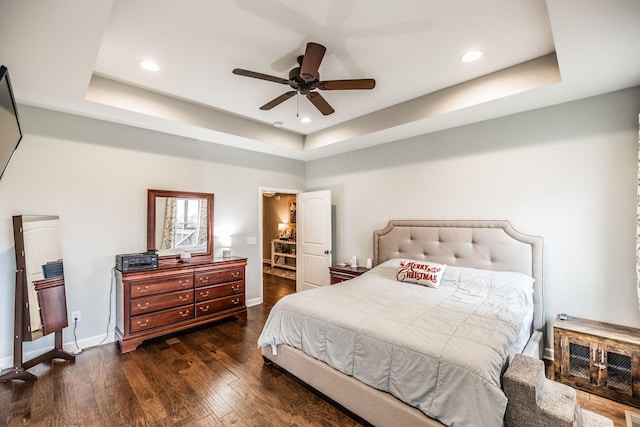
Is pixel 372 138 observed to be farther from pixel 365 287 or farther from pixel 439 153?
pixel 365 287

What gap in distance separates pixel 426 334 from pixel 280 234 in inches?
262

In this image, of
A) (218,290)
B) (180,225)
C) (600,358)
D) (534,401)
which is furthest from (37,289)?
(600,358)

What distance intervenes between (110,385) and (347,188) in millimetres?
3916

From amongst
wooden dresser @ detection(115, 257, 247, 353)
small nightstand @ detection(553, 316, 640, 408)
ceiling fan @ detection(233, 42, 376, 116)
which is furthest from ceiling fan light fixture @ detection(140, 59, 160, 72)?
small nightstand @ detection(553, 316, 640, 408)

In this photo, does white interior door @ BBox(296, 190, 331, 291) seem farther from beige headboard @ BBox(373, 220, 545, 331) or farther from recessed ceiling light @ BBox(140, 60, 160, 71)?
recessed ceiling light @ BBox(140, 60, 160, 71)

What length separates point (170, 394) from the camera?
7.63 ft

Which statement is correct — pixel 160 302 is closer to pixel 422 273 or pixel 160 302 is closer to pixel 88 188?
pixel 88 188

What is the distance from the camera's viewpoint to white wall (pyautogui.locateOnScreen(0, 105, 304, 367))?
2.81 meters

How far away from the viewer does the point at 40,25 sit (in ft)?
5.71

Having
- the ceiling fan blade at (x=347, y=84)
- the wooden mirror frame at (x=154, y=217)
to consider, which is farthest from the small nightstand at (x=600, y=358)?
the wooden mirror frame at (x=154, y=217)

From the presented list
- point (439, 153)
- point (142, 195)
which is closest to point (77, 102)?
point (142, 195)

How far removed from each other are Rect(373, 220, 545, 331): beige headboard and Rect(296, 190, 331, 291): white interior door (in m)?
0.95

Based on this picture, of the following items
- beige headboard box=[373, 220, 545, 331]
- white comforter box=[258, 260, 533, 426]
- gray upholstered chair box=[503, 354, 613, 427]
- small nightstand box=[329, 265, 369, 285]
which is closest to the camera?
gray upholstered chair box=[503, 354, 613, 427]

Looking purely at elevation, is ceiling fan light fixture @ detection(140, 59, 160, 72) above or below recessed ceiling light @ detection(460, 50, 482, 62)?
above
